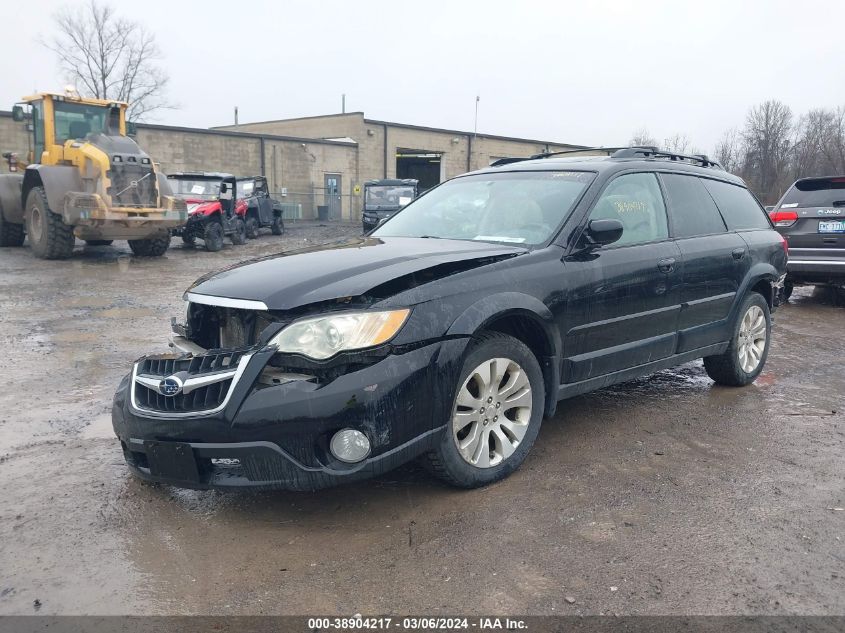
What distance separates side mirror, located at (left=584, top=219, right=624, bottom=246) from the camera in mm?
3816

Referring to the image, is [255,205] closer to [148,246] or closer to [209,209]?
[209,209]

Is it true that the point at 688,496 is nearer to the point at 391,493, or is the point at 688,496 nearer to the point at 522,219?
the point at 391,493

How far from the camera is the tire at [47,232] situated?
44.0 feet

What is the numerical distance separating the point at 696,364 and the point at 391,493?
392cm

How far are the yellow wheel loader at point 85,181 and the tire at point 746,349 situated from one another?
37.4 ft

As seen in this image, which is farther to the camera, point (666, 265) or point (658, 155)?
point (658, 155)

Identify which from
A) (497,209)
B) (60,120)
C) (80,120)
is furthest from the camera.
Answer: (80,120)

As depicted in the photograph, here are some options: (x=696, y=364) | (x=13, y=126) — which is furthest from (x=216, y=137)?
(x=696, y=364)

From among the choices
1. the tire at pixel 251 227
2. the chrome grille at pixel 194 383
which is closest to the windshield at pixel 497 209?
the chrome grille at pixel 194 383

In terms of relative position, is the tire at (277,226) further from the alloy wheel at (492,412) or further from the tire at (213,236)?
the alloy wheel at (492,412)

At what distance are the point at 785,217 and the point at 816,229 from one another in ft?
1.55

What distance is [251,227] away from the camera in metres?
20.8

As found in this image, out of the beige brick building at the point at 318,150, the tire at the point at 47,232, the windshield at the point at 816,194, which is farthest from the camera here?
the beige brick building at the point at 318,150

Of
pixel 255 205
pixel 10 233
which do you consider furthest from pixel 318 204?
pixel 10 233
